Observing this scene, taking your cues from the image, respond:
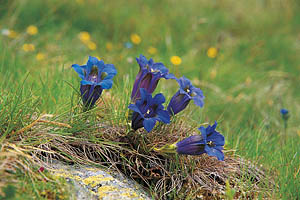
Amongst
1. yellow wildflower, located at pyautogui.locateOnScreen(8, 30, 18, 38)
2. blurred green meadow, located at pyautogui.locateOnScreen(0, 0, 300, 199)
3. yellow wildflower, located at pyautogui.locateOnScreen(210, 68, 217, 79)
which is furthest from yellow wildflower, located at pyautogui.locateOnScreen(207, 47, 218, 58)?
yellow wildflower, located at pyautogui.locateOnScreen(8, 30, 18, 38)

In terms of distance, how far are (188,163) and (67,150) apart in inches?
26.4

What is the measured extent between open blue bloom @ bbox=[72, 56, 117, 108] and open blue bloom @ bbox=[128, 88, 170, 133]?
21 cm

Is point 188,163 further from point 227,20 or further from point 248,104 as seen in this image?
point 227,20

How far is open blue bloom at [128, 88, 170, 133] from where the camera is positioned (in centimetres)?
180

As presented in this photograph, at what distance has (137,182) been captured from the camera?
6.45 ft

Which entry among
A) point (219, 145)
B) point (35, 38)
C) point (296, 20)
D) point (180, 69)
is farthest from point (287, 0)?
point (219, 145)

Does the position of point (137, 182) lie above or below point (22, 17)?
below

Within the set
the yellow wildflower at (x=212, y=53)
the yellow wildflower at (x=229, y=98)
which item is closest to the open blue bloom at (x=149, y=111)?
the yellow wildflower at (x=229, y=98)

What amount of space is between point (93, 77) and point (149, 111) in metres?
0.36

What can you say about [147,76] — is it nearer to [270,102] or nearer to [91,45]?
[270,102]

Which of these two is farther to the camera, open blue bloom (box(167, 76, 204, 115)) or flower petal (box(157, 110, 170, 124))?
open blue bloom (box(167, 76, 204, 115))

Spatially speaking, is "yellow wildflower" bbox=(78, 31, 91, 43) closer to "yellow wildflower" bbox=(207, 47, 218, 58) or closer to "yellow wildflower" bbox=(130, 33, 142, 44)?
"yellow wildflower" bbox=(130, 33, 142, 44)

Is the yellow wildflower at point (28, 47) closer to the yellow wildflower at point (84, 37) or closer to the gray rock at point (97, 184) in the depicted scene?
the yellow wildflower at point (84, 37)

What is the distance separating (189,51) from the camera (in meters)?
4.53
